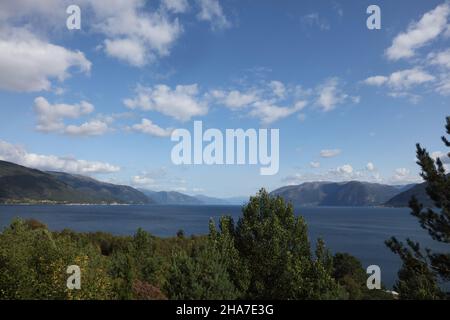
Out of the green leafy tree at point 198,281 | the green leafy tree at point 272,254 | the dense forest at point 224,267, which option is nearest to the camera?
the green leafy tree at point 198,281

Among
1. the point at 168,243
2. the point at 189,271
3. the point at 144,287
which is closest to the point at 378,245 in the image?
the point at 168,243

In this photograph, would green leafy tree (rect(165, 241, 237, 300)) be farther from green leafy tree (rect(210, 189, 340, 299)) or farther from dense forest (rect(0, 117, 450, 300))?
green leafy tree (rect(210, 189, 340, 299))

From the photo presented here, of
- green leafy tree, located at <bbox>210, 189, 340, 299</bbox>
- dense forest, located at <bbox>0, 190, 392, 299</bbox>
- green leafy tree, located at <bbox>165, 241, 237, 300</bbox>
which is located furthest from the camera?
green leafy tree, located at <bbox>210, 189, 340, 299</bbox>

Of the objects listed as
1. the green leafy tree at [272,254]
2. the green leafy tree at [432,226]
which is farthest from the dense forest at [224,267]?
the green leafy tree at [432,226]

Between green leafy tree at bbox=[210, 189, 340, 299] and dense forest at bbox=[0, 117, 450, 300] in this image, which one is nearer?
dense forest at bbox=[0, 117, 450, 300]

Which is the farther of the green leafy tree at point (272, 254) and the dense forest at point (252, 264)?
the green leafy tree at point (272, 254)

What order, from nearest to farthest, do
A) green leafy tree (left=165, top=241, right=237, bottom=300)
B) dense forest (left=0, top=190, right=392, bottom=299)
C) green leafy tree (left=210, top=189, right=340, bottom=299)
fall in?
green leafy tree (left=165, top=241, right=237, bottom=300)
dense forest (left=0, top=190, right=392, bottom=299)
green leafy tree (left=210, top=189, right=340, bottom=299)

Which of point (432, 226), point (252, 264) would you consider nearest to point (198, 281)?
point (252, 264)

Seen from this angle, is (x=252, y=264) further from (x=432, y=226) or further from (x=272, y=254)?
(x=432, y=226)

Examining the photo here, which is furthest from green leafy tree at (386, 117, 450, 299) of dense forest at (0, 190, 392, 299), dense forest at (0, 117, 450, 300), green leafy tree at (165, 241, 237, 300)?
green leafy tree at (165, 241, 237, 300)

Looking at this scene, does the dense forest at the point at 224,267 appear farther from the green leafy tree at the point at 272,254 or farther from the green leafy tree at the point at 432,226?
the green leafy tree at the point at 432,226

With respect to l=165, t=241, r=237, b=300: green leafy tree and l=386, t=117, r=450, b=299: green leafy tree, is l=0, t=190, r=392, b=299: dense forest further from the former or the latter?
l=386, t=117, r=450, b=299: green leafy tree

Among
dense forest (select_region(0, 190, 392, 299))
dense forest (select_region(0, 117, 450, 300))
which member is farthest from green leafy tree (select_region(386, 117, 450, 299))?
dense forest (select_region(0, 190, 392, 299))
